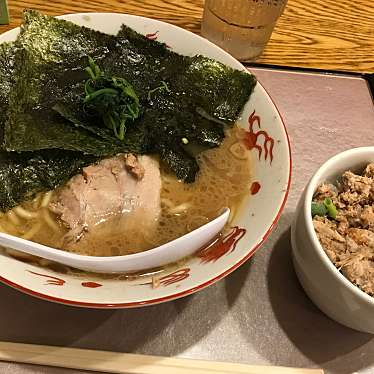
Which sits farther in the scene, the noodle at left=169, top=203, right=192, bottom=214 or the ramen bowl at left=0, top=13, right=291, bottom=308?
the noodle at left=169, top=203, right=192, bottom=214

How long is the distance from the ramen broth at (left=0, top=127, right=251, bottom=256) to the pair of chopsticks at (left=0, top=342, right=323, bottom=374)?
0.21 m

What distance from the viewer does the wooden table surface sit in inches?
64.2

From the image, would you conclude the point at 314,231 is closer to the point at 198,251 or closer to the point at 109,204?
the point at 198,251

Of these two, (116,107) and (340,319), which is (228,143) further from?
(340,319)

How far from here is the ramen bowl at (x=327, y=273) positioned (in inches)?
35.5

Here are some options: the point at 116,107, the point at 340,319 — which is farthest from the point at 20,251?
the point at 340,319

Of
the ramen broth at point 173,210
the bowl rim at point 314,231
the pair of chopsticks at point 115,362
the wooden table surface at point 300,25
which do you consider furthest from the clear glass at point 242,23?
the pair of chopsticks at point 115,362

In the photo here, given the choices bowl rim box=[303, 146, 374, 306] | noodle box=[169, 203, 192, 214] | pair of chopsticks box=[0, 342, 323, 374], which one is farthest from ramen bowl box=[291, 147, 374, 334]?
noodle box=[169, 203, 192, 214]

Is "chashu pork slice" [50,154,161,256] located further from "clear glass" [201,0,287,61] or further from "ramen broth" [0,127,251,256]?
"clear glass" [201,0,287,61]

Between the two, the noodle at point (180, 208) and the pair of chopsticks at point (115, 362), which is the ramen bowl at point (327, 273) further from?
the noodle at point (180, 208)

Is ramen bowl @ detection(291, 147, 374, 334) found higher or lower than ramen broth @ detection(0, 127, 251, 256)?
higher

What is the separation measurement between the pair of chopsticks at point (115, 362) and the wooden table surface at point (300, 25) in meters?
1.01

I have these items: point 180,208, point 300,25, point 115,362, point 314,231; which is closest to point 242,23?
point 300,25

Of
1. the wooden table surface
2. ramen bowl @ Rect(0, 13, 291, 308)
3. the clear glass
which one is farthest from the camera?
the wooden table surface
